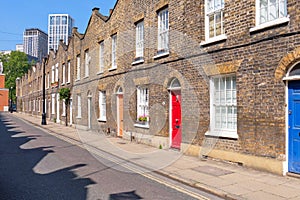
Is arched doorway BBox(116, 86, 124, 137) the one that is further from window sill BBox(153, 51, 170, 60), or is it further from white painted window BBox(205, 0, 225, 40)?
white painted window BBox(205, 0, 225, 40)

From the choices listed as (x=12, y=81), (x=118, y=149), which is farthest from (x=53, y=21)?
(x=12, y=81)

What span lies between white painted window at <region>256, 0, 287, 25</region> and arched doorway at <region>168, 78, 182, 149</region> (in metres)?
4.46

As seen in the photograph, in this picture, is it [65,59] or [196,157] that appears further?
[65,59]

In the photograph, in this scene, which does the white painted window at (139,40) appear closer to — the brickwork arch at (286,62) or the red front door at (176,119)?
the red front door at (176,119)

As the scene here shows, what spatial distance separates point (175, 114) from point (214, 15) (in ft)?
13.7

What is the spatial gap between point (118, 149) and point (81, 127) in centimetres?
1106

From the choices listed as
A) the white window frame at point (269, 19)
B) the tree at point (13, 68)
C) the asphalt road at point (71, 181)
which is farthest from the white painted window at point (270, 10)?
the tree at point (13, 68)

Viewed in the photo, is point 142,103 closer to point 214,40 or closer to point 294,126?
point 214,40

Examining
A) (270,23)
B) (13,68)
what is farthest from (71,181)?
(13,68)

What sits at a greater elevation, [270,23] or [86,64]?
[86,64]

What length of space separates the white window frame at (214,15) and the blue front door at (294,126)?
2873 mm

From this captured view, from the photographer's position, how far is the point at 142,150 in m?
13.1

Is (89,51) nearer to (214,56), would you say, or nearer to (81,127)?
Result: (81,127)

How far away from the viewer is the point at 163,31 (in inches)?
534
